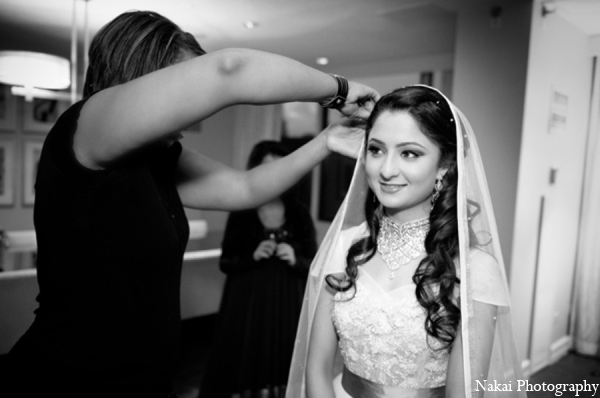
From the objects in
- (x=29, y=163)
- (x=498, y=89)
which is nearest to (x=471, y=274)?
(x=498, y=89)

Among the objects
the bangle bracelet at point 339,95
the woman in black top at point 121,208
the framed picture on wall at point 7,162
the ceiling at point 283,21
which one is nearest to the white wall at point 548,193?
the ceiling at point 283,21

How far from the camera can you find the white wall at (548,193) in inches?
126

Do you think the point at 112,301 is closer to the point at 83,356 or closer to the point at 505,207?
the point at 83,356

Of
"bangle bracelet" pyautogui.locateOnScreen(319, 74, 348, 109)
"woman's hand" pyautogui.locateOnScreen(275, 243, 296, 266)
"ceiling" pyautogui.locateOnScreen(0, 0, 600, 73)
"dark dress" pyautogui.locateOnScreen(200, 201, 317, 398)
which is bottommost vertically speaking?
"dark dress" pyautogui.locateOnScreen(200, 201, 317, 398)

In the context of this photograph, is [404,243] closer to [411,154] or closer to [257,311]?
[411,154]

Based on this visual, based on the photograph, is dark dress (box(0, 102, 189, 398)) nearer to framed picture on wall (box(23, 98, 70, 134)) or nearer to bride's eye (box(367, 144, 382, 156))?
bride's eye (box(367, 144, 382, 156))

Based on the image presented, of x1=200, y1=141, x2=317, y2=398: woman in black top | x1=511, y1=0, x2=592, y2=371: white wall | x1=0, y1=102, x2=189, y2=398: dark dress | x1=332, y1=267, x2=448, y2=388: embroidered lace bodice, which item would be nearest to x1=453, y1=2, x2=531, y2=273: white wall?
x1=511, y1=0, x2=592, y2=371: white wall

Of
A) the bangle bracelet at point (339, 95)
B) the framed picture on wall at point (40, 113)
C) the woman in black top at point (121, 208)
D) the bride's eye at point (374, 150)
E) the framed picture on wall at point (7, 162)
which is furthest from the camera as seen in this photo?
the framed picture on wall at point (40, 113)

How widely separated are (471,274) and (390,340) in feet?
1.02

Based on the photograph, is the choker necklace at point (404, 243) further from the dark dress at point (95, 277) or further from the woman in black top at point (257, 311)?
the woman in black top at point (257, 311)

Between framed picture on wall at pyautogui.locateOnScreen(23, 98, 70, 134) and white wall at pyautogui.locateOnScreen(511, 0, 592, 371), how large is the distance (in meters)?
3.98

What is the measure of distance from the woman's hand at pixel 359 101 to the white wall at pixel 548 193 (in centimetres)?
246

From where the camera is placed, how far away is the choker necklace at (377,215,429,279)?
4.64 feet

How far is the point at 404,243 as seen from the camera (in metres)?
1.43
